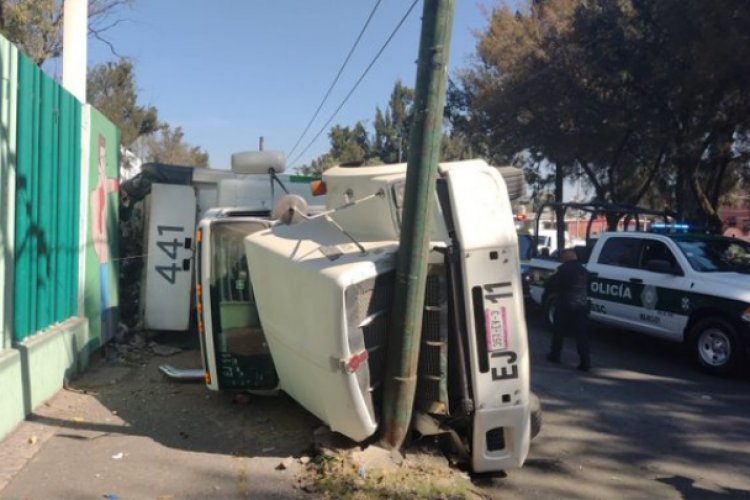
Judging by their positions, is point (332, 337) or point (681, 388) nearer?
point (332, 337)

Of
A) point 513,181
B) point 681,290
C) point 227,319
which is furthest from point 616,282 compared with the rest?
point 227,319

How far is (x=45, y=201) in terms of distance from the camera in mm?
6578

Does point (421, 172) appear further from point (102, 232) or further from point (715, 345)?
point (715, 345)

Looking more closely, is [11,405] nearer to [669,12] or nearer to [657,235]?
[657,235]

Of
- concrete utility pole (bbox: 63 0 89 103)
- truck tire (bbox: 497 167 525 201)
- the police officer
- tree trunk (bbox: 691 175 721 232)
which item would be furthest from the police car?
tree trunk (bbox: 691 175 721 232)

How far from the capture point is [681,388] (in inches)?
321

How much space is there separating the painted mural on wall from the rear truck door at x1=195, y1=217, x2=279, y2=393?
270 cm

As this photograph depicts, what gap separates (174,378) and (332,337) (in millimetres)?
3687

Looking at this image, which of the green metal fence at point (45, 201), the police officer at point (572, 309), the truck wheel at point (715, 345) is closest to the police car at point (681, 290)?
the truck wheel at point (715, 345)

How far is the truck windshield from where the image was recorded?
9.56 m

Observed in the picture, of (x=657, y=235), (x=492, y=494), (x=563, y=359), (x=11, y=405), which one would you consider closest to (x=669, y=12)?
(x=657, y=235)

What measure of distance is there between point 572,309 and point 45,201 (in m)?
6.45

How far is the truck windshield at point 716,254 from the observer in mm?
9562

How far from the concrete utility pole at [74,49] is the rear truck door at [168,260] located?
67.3 inches
